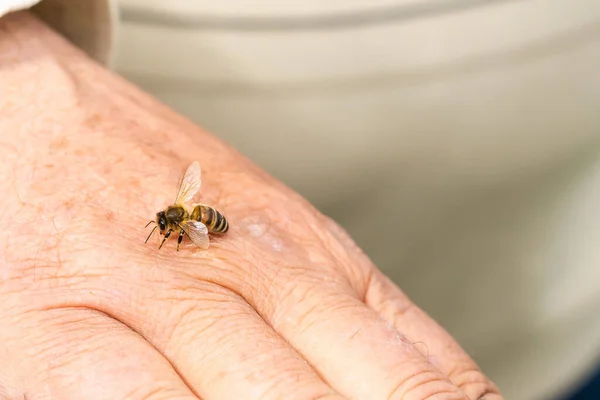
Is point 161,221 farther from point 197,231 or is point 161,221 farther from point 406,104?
point 406,104

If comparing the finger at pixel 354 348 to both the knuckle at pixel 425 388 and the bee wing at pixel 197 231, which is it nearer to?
the knuckle at pixel 425 388

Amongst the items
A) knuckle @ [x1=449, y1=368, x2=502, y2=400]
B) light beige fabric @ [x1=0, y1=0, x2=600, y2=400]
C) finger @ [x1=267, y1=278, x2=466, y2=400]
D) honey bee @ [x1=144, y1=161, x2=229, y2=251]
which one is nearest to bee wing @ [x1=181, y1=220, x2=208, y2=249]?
honey bee @ [x1=144, y1=161, x2=229, y2=251]

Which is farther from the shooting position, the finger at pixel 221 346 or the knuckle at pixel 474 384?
the knuckle at pixel 474 384

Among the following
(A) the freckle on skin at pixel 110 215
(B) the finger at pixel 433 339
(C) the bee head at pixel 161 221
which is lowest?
(B) the finger at pixel 433 339

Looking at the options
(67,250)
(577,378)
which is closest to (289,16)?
(67,250)

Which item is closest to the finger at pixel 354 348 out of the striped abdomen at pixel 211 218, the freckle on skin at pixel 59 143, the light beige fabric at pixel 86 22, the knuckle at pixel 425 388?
the knuckle at pixel 425 388

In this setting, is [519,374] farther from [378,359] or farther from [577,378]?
[378,359]

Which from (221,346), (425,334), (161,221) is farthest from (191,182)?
(425,334)
